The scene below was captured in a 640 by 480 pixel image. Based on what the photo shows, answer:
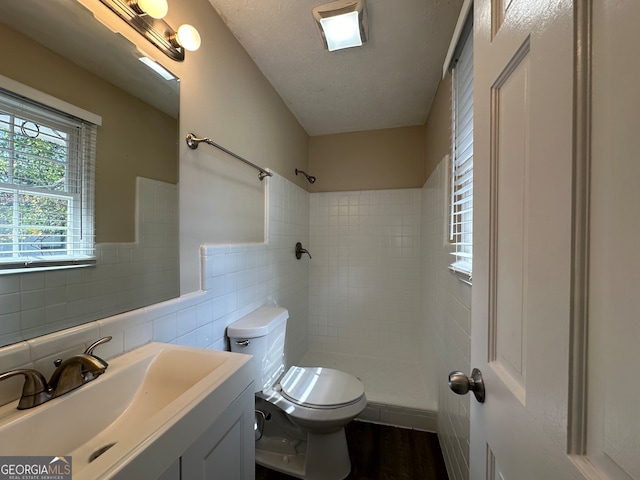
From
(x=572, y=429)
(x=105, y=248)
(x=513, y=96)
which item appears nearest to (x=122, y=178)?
(x=105, y=248)

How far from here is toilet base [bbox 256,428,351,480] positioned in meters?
1.39

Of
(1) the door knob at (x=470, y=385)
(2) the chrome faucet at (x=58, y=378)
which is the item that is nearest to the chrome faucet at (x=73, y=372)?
(2) the chrome faucet at (x=58, y=378)

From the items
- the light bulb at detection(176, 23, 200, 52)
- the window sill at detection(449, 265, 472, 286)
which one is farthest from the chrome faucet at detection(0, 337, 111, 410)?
the window sill at detection(449, 265, 472, 286)

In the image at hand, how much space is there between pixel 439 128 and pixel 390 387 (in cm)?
195

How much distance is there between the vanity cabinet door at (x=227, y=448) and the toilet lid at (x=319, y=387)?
0.56 m

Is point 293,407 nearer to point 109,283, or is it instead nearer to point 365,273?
point 109,283

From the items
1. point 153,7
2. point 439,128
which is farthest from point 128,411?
point 439,128

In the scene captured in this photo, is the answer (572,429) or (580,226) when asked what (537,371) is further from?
(580,226)

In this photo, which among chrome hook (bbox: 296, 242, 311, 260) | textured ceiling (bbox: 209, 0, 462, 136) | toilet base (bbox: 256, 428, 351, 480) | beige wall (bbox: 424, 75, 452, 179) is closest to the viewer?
textured ceiling (bbox: 209, 0, 462, 136)

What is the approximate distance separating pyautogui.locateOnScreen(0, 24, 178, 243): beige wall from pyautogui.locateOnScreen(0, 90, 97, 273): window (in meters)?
0.04

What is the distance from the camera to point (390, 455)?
154 centimetres

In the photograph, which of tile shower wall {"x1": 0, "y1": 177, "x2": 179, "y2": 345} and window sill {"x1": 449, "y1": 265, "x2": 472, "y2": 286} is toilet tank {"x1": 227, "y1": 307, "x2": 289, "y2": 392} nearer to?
tile shower wall {"x1": 0, "y1": 177, "x2": 179, "y2": 345}

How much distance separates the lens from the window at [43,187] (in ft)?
2.11

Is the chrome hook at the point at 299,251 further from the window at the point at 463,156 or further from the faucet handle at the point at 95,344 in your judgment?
the faucet handle at the point at 95,344
